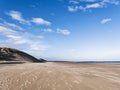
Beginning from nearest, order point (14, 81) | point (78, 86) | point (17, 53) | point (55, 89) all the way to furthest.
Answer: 1. point (55, 89)
2. point (78, 86)
3. point (14, 81)
4. point (17, 53)

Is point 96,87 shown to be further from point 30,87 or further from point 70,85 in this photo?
point 30,87

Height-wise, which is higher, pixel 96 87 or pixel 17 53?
pixel 17 53

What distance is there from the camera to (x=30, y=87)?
31.2 ft

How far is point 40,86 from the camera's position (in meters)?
9.78

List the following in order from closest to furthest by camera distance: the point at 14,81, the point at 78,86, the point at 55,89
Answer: the point at 55,89
the point at 78,86
the point at 14,81

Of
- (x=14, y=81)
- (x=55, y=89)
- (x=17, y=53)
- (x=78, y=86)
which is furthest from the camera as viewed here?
(x=17, y=53)

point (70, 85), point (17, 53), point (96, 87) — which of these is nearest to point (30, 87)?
point (70, 85)

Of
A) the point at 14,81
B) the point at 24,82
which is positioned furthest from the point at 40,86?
the point at 14,81

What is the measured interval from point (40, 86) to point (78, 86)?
2443 millimetres

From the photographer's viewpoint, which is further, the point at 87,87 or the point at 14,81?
the point at 14,81

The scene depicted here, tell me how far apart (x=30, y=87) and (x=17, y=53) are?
155ft

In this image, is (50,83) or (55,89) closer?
(55,89)

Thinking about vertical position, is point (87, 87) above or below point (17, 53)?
below

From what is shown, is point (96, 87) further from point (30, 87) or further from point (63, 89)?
point (30, 87)
